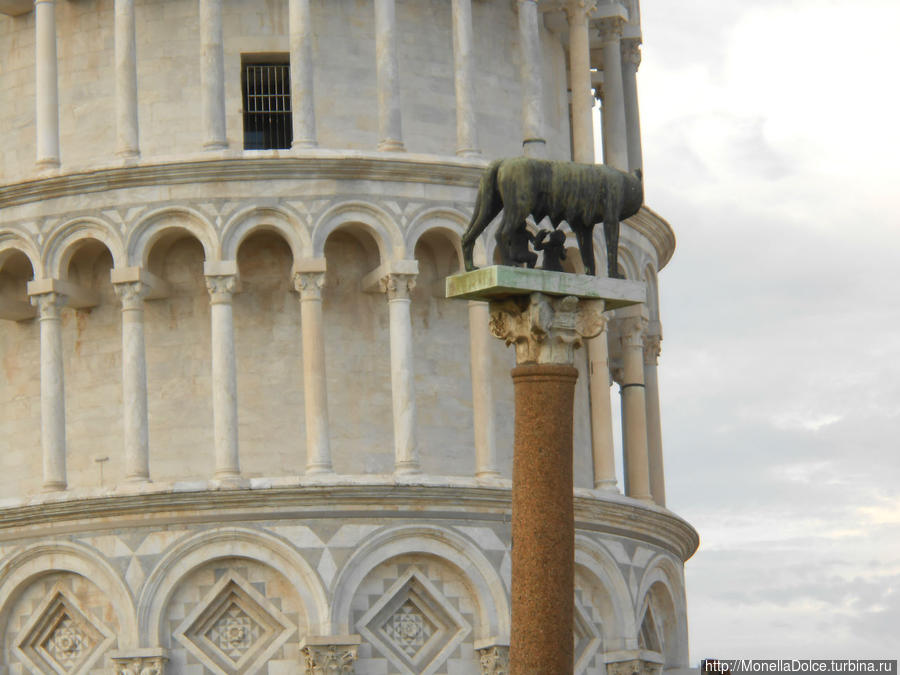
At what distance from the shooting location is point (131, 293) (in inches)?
1330

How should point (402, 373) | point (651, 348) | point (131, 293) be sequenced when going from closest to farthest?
1. point (402, 373)
2. point (131, 293)
3. point (651, 348)

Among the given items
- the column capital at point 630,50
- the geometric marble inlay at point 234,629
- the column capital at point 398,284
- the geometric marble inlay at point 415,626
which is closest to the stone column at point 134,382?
the geometric marble inlay at point 234,629

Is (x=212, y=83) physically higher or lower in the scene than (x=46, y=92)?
lower

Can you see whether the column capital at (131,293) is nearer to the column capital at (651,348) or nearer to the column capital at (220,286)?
the column capital at (220,286)

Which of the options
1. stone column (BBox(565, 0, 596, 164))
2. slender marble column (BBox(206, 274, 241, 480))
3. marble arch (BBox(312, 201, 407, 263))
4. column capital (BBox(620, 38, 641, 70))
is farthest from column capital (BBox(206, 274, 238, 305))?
column capital (BBox(620, 38, 641, 70))

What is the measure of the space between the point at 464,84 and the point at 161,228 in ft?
17.4

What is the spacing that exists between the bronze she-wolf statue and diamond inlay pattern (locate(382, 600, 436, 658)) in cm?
1197

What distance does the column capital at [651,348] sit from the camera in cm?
3919

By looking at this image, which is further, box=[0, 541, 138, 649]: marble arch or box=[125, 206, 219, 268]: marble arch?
box=[125, 206, 219, 268]: marble arch

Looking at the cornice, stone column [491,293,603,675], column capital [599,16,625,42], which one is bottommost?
stone column [491,293,603,675]

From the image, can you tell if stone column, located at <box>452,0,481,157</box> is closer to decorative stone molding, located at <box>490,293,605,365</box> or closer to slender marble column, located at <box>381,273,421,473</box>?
slender marble column, located at <box>381,273,421,473</box>

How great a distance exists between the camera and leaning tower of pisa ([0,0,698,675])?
32.6 meters

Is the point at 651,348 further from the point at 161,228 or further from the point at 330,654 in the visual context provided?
the point at 330,654

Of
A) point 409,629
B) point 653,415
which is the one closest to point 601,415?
point 653,415
